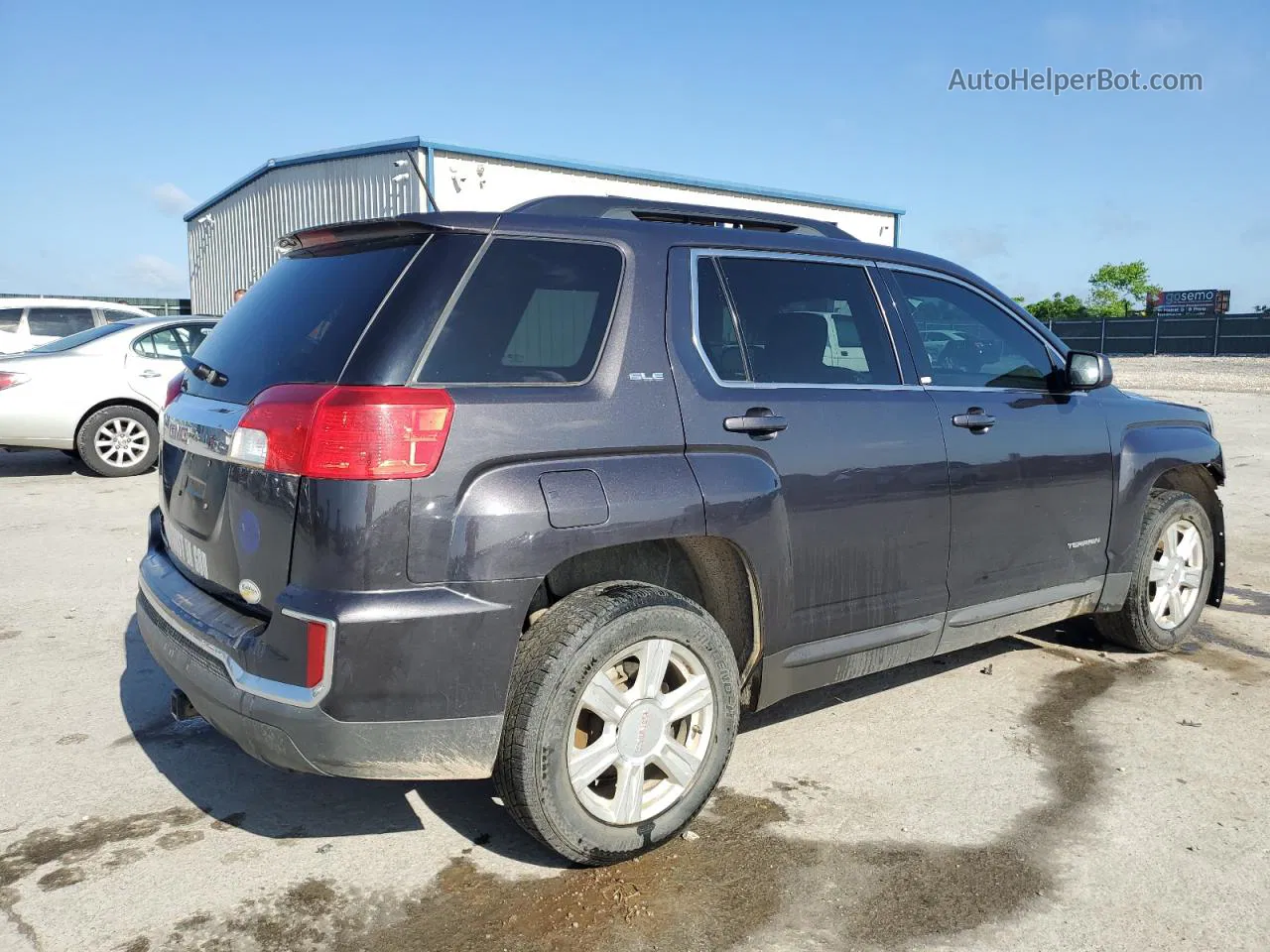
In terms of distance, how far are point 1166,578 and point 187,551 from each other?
4.37 meters

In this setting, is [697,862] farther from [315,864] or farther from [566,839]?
[315,864]

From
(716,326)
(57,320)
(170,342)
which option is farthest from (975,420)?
(57,320)

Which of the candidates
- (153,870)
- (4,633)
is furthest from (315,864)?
(4,633)

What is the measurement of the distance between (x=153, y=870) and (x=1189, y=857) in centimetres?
304

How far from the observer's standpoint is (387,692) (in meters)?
2.64

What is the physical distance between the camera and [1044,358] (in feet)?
14.8

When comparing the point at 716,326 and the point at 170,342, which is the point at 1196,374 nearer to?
the point at 170,342

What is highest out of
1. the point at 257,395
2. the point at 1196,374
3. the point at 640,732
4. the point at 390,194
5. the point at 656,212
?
the point at 390,194

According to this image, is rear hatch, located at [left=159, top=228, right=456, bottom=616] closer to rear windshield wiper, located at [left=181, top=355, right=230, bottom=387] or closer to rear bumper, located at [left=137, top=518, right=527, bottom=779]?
rear windshield wiper, located at [left=181, top=355, right=230, bottom=387]

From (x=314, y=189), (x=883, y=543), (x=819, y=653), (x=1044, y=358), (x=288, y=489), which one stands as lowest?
(x=819, y=653)

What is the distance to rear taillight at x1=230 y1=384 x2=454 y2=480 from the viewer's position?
8.59 ft

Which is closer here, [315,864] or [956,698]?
[315,864]

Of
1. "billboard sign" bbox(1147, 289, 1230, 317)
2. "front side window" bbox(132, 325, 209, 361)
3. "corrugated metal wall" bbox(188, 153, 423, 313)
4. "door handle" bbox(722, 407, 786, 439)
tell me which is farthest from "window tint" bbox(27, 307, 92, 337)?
"billboard sign" bbox(1147, 289, 1230, 317)

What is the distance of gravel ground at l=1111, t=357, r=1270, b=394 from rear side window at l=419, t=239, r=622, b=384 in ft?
75.0
